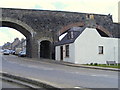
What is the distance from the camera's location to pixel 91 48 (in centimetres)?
3581

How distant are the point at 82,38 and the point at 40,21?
13603 millimetres

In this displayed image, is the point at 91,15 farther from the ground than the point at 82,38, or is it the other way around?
the point at 91,15

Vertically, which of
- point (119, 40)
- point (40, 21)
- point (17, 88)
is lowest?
point (17, 88)

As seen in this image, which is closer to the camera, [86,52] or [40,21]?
[86,52]

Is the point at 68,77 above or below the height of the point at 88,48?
below

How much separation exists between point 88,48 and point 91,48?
1.72 ft

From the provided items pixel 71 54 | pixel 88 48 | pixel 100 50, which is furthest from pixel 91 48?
pixel 71 54

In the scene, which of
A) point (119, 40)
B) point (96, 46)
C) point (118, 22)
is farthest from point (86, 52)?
point (118, 22)

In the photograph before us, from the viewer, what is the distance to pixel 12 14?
45.0 metres

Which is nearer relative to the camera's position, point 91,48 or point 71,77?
point 71,77

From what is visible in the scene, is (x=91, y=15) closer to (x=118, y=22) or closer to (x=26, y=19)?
(x=118, y=22)

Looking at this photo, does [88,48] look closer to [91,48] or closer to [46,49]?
[91,48]

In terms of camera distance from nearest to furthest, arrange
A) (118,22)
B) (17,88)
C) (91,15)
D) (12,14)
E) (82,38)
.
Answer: (17,88)
(82,38)
(12,14)
(91,15)
(118,22)

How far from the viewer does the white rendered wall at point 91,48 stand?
35.1 meters
